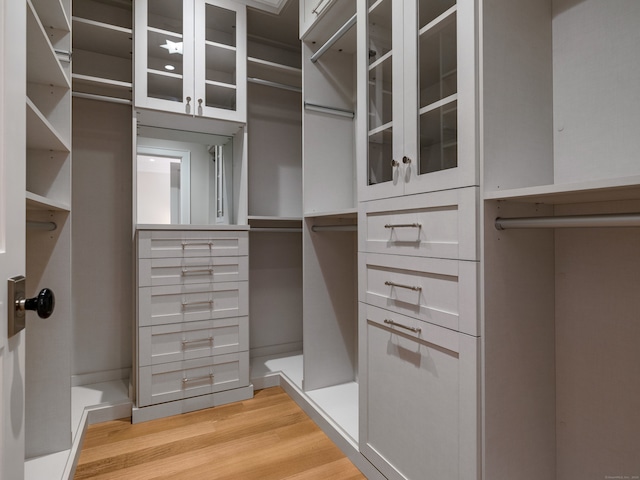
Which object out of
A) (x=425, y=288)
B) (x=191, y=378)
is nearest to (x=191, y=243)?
(x=191, y=378)

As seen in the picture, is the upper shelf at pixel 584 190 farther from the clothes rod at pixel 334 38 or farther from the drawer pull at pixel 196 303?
the drawer pull at pixel 196 303

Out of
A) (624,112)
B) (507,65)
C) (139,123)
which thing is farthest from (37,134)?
(624,112)

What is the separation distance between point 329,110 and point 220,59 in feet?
2.50

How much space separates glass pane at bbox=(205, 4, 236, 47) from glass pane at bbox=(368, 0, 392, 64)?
113 cm

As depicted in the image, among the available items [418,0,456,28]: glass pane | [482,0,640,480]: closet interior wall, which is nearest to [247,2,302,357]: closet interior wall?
[418,0,456,28]: glass pane

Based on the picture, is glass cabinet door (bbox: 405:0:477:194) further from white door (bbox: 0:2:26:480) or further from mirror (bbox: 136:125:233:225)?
mirror (bbox: 136:125:233:225)

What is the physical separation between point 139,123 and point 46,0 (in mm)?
852

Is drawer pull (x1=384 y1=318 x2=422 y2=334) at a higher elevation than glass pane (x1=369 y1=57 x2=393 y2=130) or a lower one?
lower

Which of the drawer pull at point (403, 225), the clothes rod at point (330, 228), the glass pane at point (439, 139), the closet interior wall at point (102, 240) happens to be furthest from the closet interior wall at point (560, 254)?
the closet interior wall at point (102, 240)

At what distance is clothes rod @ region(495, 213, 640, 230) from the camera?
872mm

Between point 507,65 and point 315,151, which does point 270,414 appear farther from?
point 507,65

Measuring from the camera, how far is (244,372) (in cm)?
238

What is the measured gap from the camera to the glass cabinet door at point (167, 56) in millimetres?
2139

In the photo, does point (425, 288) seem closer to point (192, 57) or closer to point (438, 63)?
point (438, 63)
